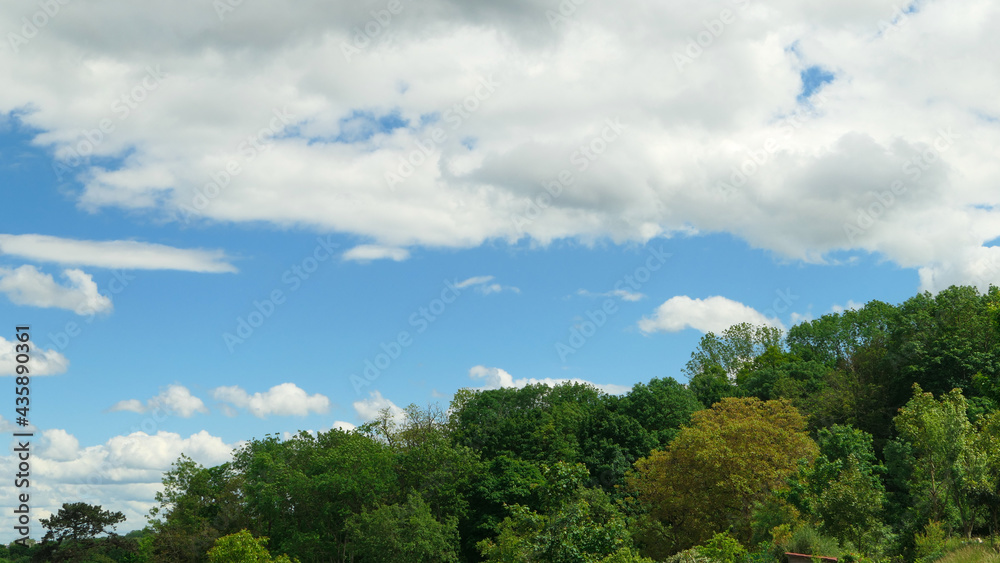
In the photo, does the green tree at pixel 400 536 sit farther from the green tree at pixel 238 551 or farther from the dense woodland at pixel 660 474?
the green tree at pixel 238 551

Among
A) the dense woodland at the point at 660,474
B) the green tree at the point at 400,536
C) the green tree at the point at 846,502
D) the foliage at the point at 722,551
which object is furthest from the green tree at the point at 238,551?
the green tree at the point at 846,502

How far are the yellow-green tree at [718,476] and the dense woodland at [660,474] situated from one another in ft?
0.34

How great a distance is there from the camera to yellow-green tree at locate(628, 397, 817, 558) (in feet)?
126

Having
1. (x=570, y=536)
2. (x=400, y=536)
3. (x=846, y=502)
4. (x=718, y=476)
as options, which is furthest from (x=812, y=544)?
(x=400, y=536)

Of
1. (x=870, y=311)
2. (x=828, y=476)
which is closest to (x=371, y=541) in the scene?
(x=828, y=476)

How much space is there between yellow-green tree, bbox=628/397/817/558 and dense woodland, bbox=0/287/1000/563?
0.34 ft

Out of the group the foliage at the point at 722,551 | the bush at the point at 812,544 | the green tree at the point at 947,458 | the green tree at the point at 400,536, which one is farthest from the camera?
the green tree at the point at 400,536

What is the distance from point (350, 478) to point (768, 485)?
28.3m

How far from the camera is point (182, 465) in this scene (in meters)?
60.0

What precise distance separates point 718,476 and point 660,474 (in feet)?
12.1

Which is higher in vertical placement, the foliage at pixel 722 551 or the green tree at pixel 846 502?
the green tree at pixel 846 502

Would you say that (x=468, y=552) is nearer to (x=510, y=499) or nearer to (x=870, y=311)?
(x=510, y=499)

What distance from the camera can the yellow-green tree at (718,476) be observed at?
3828cm

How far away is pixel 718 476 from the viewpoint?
38812 millimetres
